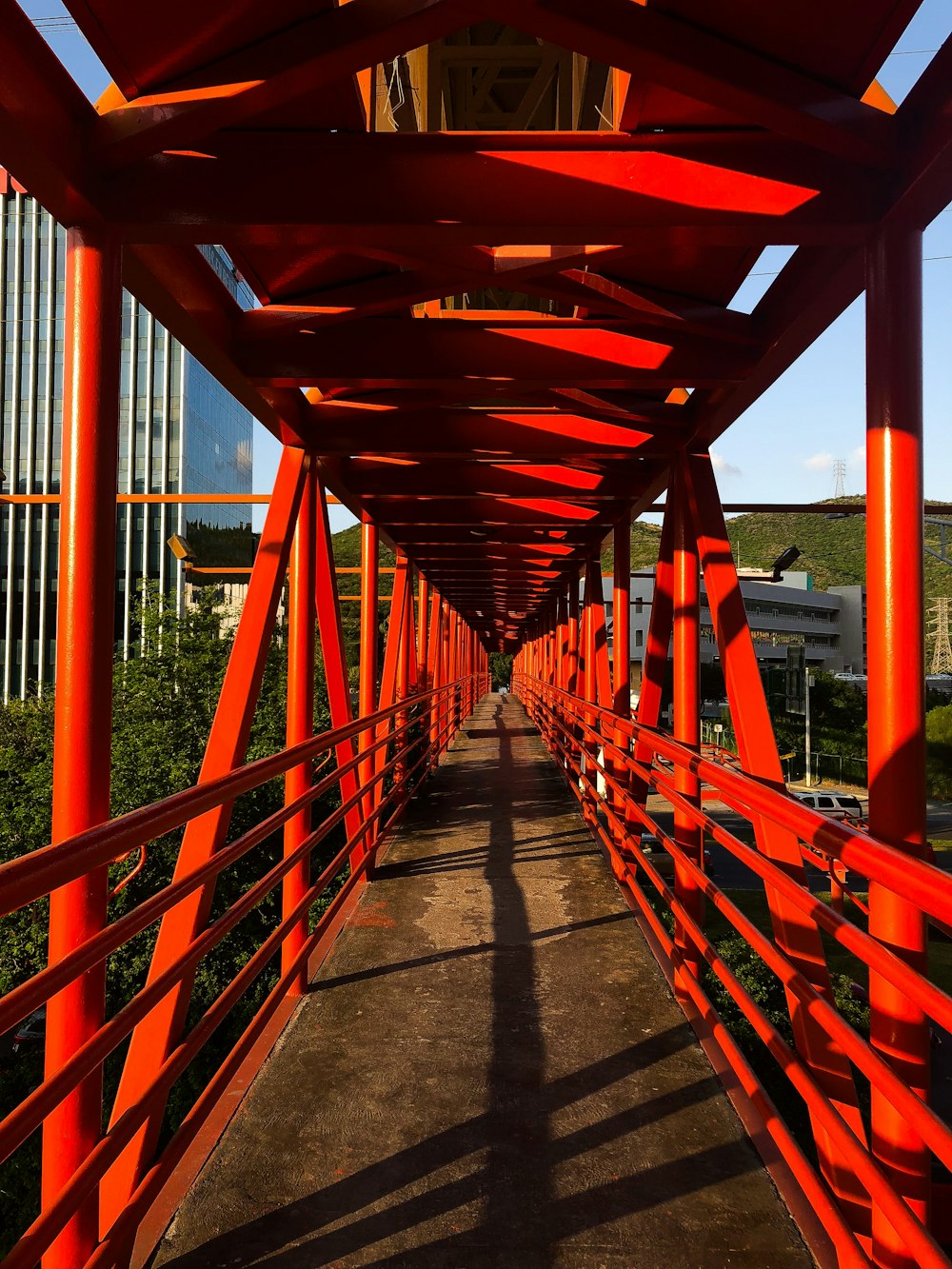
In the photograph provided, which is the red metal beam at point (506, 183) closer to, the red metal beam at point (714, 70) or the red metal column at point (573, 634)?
the red metal beam at point (714, 70)

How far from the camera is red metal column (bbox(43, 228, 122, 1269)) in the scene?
2.51m

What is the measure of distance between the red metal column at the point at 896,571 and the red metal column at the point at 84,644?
6.99 ft

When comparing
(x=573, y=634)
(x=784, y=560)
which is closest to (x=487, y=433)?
(x=784, y=560)

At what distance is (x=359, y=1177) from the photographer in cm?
279

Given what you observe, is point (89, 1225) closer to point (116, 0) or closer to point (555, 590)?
point (116, 0)

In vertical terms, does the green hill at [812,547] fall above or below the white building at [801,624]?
above

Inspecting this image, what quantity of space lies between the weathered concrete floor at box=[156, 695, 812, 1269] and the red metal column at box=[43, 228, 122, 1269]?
1.82 ft

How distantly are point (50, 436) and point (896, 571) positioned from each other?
5453cm

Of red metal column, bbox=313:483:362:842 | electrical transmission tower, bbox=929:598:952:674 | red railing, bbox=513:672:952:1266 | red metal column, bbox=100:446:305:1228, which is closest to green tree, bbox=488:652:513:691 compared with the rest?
electrical transmission tower, bbox=929:598:952:674

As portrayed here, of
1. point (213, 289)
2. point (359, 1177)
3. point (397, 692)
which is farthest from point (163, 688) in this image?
point (359, 1177)

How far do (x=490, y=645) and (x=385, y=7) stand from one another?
5803 cm

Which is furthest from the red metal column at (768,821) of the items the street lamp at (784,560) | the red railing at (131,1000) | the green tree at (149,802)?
the green tree at (149,802)

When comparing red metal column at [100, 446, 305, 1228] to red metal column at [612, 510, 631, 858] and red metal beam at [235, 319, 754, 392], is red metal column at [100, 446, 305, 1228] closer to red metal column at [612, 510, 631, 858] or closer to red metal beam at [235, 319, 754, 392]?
red metal beam at [235, 319, 754, 392]

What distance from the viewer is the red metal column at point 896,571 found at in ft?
9.11
